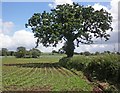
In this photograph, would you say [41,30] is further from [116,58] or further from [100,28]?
[116,58]

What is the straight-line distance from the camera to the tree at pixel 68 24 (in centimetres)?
5597

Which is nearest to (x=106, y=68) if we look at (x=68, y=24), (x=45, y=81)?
(x=45, y=81)

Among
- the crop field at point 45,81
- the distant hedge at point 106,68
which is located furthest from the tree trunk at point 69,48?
the distant hedge at point 106,68

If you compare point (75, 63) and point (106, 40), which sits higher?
point (106, 40)

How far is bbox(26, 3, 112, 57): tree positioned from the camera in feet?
184

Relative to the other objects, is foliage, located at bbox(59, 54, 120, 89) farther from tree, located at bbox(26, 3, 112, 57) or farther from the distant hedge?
tree, located at bbox(26, 3, 112, 57)

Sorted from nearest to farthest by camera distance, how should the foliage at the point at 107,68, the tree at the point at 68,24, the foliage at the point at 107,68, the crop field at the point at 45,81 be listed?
the crop field at the point at 45,81 < the foliage at the point at 107,68 < the foliage at the point at 107,68 < the tree at the point at 68,24

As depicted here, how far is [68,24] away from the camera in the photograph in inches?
2181

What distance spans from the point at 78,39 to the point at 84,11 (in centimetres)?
536

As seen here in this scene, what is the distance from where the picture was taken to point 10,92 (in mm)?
17094

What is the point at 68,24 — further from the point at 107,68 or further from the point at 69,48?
the point at 107,68

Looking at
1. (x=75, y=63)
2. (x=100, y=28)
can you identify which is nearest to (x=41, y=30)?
(x=100, y=28)

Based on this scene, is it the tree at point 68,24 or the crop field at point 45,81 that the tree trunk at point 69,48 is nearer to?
the tree at point 68,24

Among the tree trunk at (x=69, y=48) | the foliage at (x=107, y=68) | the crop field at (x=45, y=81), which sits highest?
the tree trunk at (x=69, y=48)
